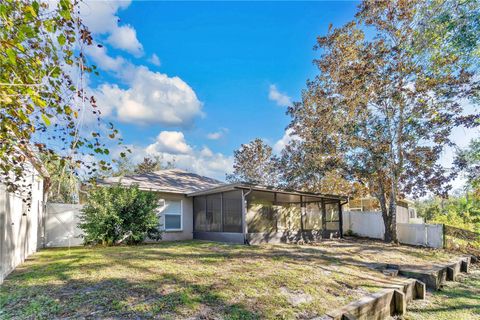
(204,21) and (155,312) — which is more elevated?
(204,21)

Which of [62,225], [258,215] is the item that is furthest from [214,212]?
[62,225]

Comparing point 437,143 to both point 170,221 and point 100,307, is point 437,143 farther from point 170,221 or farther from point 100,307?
point 100,307

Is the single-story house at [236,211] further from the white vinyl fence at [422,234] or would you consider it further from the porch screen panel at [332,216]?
the white vinyl fence at [422,234]

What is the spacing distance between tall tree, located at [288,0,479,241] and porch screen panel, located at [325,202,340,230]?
6.22 ft

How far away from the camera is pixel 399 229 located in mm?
14469

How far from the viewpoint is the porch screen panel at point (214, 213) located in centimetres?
1236

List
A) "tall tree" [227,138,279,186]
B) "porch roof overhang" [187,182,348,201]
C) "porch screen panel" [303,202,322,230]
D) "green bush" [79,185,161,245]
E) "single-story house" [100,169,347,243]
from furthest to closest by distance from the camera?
"tall tree" [227,138,279,186] < "porch screen panel" [303,202,322,230] < "single-story house" [100,169,347,243] < "porch roof overhang" [187,182,348,201] < "green bush" [79,185,161,245]

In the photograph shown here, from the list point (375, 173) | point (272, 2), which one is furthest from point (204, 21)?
point (375, 173)

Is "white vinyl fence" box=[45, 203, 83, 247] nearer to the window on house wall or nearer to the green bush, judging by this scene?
the green bush

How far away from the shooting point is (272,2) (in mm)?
9320

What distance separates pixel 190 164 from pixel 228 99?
71.3ft

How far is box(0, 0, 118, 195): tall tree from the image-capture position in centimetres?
271


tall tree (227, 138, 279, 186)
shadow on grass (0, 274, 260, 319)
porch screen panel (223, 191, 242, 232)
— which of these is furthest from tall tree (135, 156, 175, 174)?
shadow on grass (0, 274, 260, 319)

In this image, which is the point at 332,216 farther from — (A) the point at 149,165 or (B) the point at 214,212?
(A) the point at 149,165
